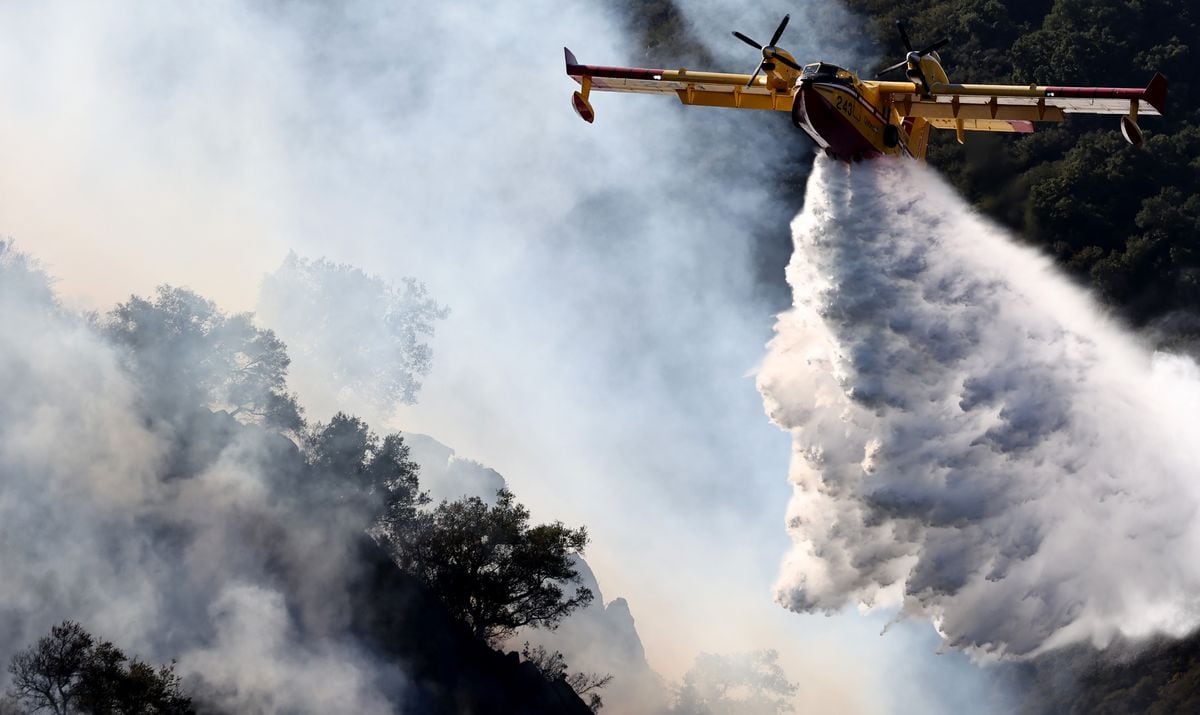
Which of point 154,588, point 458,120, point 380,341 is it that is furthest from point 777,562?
point 154,588

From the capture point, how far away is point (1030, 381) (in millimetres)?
43969

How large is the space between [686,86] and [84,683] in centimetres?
2503

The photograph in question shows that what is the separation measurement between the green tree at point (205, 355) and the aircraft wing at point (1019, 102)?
3031cm

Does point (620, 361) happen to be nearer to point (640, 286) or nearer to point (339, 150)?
point (640, 286)

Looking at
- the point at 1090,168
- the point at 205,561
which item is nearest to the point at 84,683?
the point at 205,561

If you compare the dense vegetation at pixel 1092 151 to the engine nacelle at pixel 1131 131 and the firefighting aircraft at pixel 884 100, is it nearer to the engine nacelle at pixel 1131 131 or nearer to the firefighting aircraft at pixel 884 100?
the firefighting aircraft at pixel 884 100

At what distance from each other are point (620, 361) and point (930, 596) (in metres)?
35.6

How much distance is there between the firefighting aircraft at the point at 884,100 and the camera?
41125 mm

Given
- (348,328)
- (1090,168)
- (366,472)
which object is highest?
(1090,168)

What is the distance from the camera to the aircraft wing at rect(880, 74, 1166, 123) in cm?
4156

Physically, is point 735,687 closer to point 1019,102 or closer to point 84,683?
point 1019,102

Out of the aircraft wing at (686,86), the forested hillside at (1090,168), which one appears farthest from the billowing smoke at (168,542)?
→ the forested hillside at (1090,168)

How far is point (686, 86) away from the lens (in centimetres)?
4647

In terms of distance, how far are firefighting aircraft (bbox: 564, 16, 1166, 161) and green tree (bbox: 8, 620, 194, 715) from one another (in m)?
21.3
